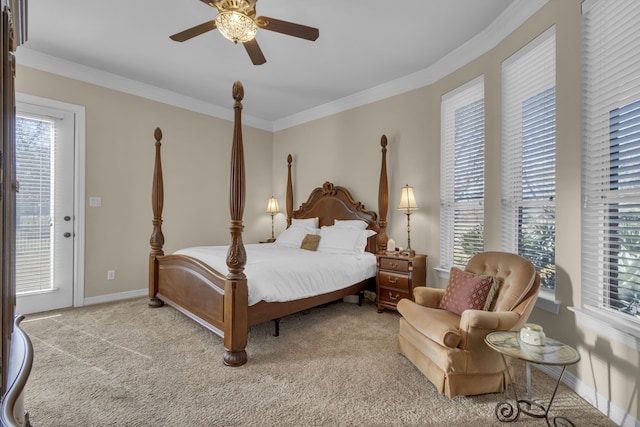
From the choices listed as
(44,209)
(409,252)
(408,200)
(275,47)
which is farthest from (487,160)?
(44,209)

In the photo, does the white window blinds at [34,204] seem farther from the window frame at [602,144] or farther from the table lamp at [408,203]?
the window frame at [602,144]

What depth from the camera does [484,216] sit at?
9.96ft

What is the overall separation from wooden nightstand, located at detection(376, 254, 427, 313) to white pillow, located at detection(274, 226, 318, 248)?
124cm

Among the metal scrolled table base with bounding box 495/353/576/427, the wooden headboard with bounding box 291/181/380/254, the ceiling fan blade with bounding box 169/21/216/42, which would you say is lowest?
the metal scrolled table base with bounding box 495/353/576/427

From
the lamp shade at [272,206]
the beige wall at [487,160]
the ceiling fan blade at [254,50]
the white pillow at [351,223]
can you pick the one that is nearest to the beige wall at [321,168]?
the beige wall at [487,160]

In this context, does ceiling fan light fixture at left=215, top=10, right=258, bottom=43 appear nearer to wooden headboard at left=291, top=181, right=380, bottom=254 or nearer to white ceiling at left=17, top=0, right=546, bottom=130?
white ceiling at left=17, top=0, right=546, bottom=130

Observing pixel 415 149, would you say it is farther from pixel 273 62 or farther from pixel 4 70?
pixel 4 70

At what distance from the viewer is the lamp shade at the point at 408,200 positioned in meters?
3.62

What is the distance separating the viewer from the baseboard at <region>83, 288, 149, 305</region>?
377 centimetres

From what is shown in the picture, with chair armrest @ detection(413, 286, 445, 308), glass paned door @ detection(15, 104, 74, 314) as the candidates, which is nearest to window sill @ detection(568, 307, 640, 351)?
chair armrest @ detection(413, 286, 445, 308)

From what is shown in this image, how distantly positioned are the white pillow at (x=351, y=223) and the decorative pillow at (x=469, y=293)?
5.96 ft

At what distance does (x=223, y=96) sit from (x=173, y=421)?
4189 mm

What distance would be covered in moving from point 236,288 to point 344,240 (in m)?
1.92

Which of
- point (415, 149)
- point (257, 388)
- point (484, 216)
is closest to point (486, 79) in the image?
point (415, 149)
